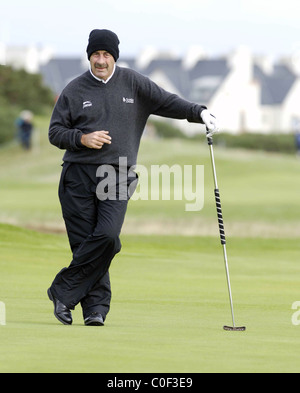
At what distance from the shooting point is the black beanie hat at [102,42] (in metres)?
7.93

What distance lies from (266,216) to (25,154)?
22.2 m

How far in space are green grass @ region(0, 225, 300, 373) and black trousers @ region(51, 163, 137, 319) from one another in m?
0.20

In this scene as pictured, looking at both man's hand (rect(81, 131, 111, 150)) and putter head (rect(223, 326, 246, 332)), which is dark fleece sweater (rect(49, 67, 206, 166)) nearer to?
man's hand (rect(81, 131, 111, 150))

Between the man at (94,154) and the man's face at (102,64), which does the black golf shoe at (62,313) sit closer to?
the man at (94,154)

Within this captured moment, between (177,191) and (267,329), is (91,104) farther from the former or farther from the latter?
(177,191)

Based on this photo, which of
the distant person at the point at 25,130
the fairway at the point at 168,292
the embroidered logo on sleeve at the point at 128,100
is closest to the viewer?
the fairway at the point at 168,292

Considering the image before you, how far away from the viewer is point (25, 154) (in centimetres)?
4538

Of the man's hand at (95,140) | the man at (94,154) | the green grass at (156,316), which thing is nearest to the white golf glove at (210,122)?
the man at (94,154)

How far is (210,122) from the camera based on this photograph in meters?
8.13

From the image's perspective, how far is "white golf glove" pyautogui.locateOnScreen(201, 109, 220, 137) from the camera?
8.09m

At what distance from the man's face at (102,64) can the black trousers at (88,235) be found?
65 cm

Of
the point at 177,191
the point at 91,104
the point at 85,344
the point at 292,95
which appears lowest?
the point at 85,344

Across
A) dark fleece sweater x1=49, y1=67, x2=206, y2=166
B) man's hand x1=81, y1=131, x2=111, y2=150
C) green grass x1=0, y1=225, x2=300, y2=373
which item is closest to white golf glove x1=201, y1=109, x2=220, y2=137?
dark fleece sweater x1=49, y1=67, x2=206, y2=166
